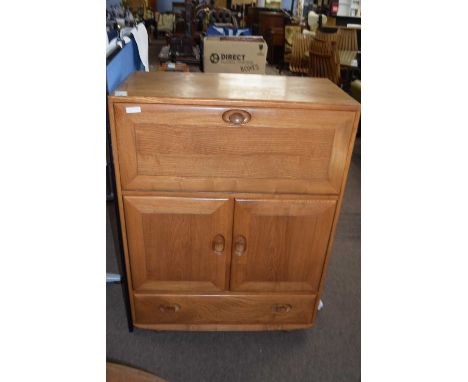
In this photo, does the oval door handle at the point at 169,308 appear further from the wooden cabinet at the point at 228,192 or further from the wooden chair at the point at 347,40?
the wooden chair at the point at 347,40

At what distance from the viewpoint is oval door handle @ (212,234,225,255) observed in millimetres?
1251

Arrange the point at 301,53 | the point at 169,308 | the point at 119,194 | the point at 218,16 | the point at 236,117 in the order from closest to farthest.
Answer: the point at 236,117
the point at 119,194
the point at 169,308
the point at 301,53
the point at 218,16

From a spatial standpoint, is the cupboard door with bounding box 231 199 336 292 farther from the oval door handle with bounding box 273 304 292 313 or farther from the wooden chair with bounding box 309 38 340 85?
the wooden chair with bounding box 309 38 340 85

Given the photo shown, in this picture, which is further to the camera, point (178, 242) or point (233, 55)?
point (233, 55)

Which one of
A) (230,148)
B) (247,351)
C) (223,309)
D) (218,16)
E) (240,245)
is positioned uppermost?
(218,16)

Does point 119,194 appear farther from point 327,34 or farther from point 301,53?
point 301,53

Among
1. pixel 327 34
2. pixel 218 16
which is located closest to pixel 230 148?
pixel 327 34

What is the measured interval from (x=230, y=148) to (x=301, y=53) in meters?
5.05

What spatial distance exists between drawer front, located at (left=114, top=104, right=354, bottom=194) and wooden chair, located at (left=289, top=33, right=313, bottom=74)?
478 cm

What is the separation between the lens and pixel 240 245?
4.15 feet

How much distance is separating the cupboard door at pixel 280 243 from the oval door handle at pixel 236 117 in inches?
10.3

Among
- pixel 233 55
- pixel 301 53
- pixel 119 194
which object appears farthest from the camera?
pixel 301 53

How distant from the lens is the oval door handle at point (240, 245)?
126 cm
